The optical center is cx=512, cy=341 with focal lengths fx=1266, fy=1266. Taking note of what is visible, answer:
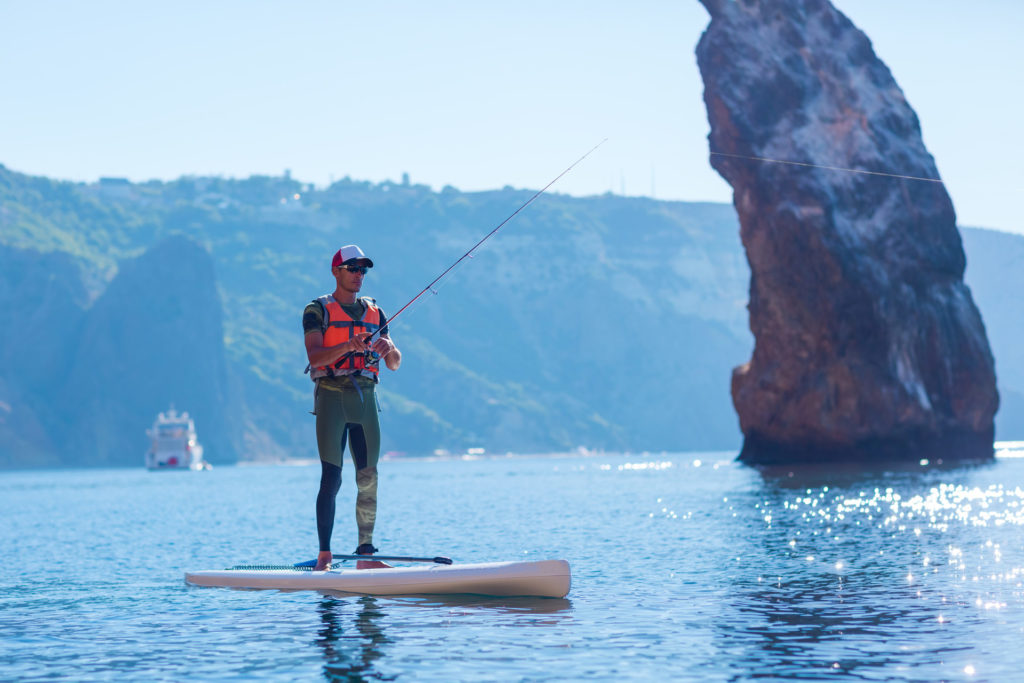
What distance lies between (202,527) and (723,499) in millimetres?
14939

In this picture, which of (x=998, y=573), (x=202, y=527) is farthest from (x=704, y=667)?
(x=202, y=527)

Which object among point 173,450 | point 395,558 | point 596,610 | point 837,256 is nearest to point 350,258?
point 395,558

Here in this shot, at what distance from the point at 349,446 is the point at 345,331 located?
4.40 feet

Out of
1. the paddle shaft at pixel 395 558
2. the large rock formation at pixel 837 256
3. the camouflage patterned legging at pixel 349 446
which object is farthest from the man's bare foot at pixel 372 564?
the large rock formation at pixel 837 256

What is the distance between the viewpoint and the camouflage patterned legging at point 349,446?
536 inches

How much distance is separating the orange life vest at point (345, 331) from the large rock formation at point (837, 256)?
166 feet

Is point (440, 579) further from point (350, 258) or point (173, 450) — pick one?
point (173, 450)

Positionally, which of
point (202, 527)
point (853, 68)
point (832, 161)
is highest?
point (853, 68)

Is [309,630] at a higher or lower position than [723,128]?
lower

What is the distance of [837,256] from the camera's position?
6128 centimetres

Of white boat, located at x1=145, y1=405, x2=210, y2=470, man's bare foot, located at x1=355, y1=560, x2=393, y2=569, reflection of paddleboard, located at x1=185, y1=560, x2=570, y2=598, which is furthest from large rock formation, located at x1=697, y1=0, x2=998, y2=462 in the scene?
white boat, located at x1=145, y1=405, x2=210, y2=470

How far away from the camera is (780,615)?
11.7 meters

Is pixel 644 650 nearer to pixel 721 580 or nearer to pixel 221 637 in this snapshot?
pixel 221 637

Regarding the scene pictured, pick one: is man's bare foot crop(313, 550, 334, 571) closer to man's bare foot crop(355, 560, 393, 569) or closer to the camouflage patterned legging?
the camouflage patterned legging
